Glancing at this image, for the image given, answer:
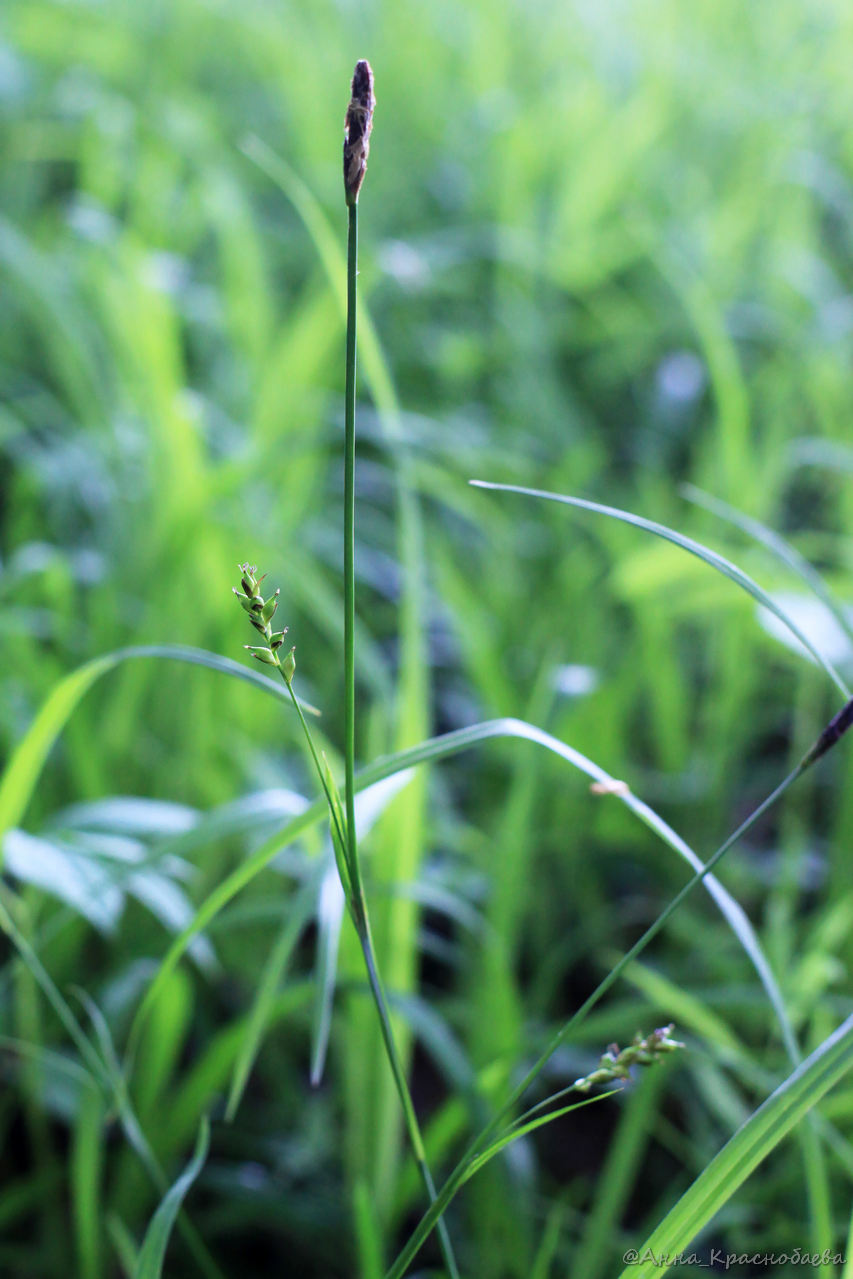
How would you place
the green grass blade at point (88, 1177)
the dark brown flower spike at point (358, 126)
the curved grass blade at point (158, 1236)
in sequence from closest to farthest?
the dark brown flower spike at point (358, 126) → the curved grass blade at point (158, 1236) → the green grass blade at point (88, 1177)

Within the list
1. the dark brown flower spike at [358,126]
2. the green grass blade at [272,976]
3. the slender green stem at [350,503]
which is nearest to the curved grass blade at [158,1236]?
the green grass blade at [272,976]

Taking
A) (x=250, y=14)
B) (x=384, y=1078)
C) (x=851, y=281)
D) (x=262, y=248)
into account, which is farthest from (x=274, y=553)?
(x=250, y=14)

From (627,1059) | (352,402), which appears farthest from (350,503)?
(627,1059)

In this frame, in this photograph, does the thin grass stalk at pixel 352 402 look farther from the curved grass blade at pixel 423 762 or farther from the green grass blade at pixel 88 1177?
the green grass blade at pixel 88 1177

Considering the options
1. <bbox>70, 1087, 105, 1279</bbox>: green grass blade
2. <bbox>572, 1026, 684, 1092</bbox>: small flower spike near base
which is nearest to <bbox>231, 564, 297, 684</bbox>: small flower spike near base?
<bbox>572, 1026, 684, 1092</bbox>: small flower spike near base

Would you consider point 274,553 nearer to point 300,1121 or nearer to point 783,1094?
point 300,1121
